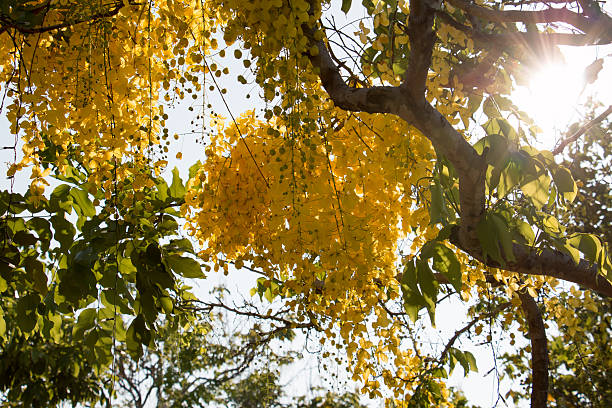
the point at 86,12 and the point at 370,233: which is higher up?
the point at 86,12

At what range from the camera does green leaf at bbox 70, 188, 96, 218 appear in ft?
6.41

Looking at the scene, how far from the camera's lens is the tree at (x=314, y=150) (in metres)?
1.30

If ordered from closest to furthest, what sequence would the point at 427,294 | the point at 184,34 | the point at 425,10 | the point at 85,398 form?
the point at 425,10 < the point at 427,294 < the point at 184,34 < the point at 85,398

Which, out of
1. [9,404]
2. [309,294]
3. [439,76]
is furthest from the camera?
[9,404]

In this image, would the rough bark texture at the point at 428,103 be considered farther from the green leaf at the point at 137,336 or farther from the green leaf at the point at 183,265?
the green leaf at the point at 137,336

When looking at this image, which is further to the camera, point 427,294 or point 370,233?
point 370,233

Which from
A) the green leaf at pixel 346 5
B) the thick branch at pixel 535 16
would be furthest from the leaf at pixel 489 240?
the green leaf at pixel 346 5

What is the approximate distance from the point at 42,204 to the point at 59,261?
0.28 metres

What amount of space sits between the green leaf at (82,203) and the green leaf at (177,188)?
0.31 metres

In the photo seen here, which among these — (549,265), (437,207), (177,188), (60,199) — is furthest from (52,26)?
(549,265)

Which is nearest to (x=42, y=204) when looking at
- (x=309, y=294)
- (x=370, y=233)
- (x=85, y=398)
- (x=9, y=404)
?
(x=309, y=294)

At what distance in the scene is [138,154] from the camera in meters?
1.63

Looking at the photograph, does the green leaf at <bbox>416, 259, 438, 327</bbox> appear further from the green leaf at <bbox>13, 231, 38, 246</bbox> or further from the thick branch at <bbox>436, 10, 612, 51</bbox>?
the green leaf at <bbox>13, 231, 38, 246</bbox>

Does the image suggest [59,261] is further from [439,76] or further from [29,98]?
[439,76]
